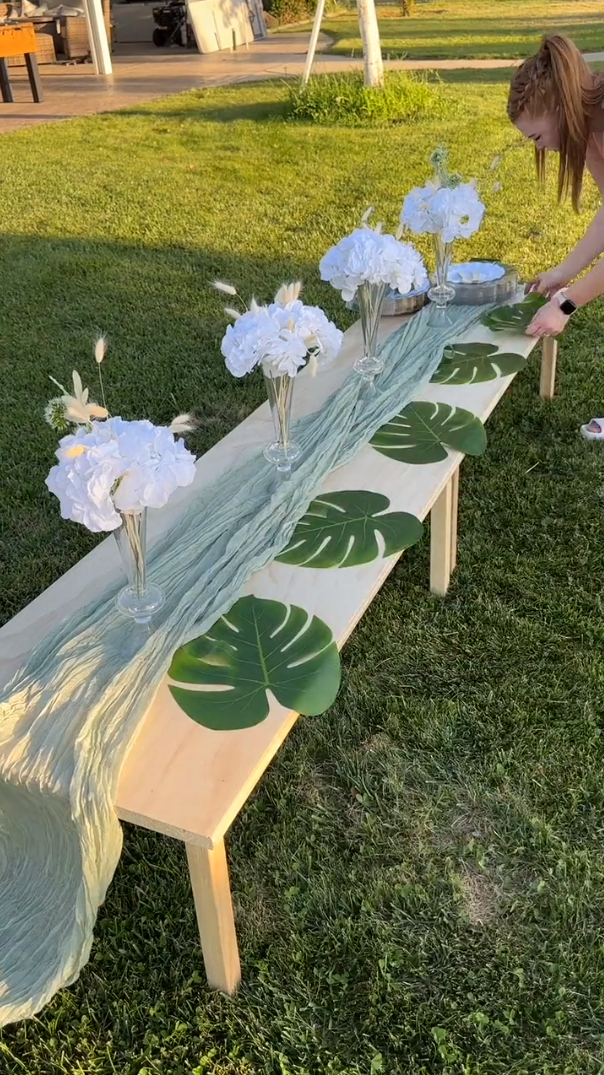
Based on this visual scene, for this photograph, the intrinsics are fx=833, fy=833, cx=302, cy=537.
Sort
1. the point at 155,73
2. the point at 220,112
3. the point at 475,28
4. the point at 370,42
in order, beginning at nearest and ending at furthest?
the point at 370,42 → the point at 220,112 → the point at 155,73 → the point at 475,28

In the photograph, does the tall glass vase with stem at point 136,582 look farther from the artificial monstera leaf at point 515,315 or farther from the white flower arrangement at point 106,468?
the artificial monstera leaf at point 515,315

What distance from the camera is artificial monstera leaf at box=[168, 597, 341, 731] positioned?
1.35m

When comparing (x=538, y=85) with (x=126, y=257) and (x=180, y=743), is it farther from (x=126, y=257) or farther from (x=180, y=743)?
(x=126, y=257)

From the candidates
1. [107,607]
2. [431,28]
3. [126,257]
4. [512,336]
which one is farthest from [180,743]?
[431,28]

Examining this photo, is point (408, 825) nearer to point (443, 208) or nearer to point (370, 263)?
point (370, 263)

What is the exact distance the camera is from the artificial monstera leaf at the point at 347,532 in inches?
65.8

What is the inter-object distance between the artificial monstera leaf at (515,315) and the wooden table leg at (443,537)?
0.65m

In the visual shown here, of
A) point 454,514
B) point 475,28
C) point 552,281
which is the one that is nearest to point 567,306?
point 552,281

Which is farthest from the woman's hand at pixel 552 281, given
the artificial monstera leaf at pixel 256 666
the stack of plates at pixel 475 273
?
A: the artificial monstera leaf at pixel 256 666

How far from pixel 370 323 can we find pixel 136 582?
1119mm

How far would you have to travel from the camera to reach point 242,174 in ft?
20.4

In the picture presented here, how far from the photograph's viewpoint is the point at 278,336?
167cm

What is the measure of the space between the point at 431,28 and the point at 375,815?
46.5 feet

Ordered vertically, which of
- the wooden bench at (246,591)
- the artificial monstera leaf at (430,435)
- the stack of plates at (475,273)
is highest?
the stack of plates at (475,273)
